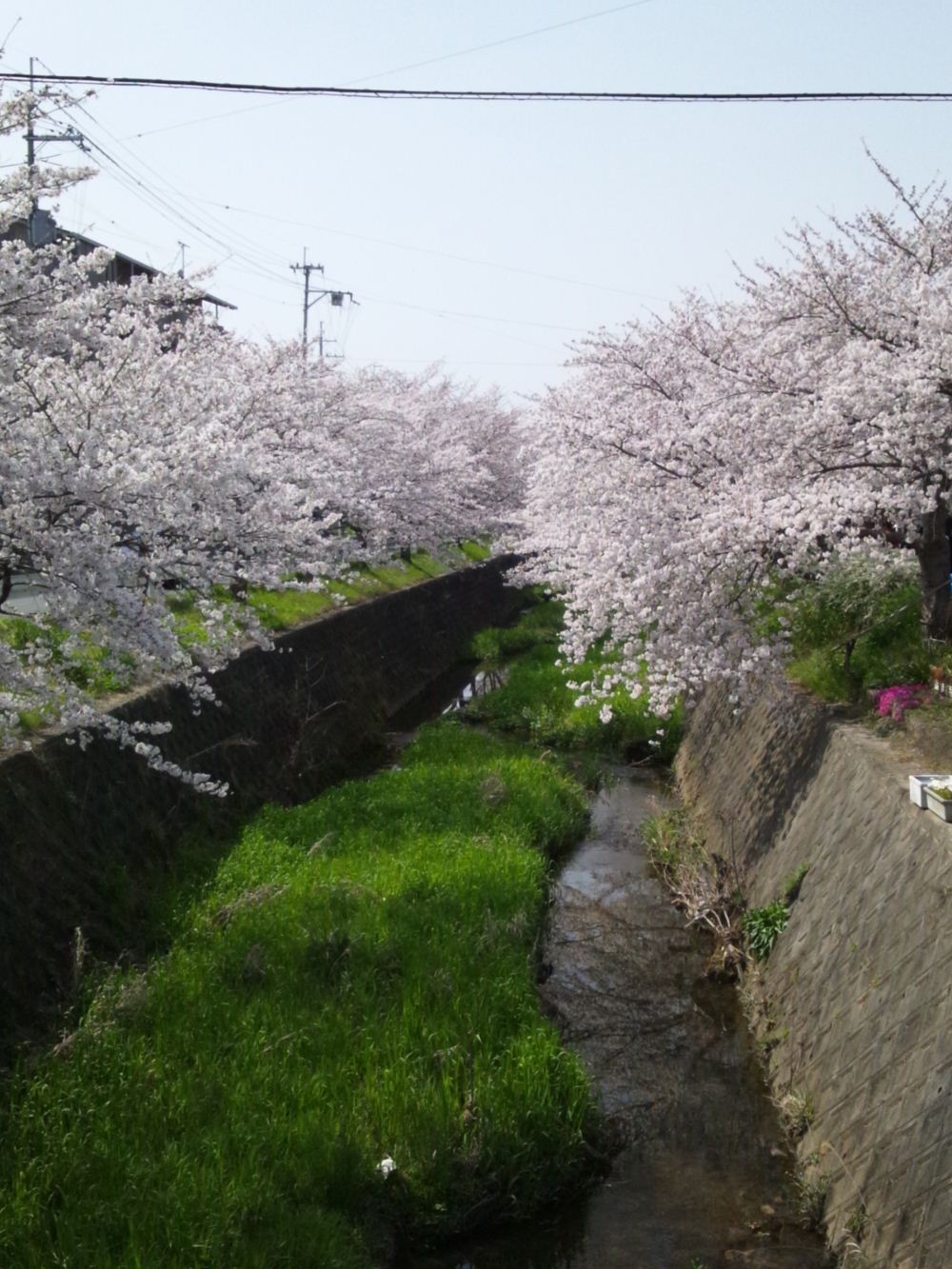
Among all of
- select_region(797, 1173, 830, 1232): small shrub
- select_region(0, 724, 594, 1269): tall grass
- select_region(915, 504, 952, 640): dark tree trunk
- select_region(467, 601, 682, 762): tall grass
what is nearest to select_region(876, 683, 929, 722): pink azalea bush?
select_region(915, 504, 952, 640): dark tree trunk

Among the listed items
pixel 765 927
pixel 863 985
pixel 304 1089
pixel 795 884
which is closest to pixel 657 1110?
pixel 863 985

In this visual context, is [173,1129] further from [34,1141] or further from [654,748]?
[654,748]

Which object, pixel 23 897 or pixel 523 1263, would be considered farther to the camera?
pixel 23 897

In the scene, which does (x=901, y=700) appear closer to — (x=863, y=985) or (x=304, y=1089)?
(x=863, y=985)

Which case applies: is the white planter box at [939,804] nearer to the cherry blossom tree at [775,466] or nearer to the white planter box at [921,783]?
the white planter box at [921,783]

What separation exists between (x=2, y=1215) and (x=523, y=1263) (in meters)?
2.82

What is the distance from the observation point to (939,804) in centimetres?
724

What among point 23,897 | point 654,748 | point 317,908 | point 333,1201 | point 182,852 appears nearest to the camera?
point 333,1201

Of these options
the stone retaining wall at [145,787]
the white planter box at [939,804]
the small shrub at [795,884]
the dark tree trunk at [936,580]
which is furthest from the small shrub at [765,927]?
the stone retaining wall at [145,787]

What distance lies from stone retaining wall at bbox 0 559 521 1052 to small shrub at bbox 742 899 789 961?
16.6 ft

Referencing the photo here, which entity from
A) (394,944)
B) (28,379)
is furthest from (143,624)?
(394,944)

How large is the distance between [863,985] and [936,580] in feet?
17.2

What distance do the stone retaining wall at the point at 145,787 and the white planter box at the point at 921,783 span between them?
596cm

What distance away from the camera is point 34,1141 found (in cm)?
634
